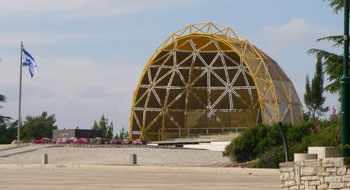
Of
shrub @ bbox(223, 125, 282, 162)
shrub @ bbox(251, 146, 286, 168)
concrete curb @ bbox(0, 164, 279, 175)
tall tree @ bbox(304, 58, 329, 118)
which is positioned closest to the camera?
concrete curb @ bbox(0, 164, 279, 175)

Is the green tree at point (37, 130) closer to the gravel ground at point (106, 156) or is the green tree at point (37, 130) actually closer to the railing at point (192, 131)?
the railing at point (192, 131)

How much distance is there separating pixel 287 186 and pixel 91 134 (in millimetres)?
40303

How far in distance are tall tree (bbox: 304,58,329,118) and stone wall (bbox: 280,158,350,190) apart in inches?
1782

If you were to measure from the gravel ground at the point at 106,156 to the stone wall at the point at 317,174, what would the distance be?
18.3 metres

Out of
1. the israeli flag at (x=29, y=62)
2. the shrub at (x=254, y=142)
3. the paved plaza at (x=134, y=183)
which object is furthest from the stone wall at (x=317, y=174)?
the israeli flag at (x=29, y=62)

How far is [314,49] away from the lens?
3117 centimetres

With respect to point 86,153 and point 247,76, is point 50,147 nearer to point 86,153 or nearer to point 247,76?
point 86,153

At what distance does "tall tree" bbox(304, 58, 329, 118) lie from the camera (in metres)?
59.3

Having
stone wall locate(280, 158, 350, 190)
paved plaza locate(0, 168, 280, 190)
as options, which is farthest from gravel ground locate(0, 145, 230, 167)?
stone wall locate(280, 158, 350, 190)

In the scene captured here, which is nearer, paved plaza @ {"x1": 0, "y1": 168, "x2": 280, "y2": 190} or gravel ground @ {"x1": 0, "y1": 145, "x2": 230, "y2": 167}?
paved plaza @ {"x1": 0, "y1": 168, "x2": 280, "y2": 190}

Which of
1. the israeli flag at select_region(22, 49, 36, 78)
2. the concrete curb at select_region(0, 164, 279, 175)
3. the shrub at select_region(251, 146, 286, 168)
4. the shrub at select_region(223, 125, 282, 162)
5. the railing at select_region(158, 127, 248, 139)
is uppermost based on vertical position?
the israeli flag at select_region(22, 49, 36, 78)

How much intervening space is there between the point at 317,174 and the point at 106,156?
921 inches

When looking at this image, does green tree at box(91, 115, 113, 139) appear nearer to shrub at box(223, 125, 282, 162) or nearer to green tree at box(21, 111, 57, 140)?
green tree at box(21, 111, 57, 140)

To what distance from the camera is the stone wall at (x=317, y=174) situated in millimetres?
13383
